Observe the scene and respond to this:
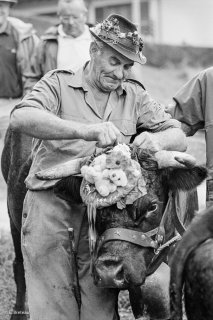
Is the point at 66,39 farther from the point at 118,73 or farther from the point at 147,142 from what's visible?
the point at 147,142

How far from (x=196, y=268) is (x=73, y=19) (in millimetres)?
7099

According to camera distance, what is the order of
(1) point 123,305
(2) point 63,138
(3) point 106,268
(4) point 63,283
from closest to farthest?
1. (3) point 106,268
2. (2) point 63,138
3. (4) point 63,283
4. (1) point 123,305

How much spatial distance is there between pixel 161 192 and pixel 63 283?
92cm

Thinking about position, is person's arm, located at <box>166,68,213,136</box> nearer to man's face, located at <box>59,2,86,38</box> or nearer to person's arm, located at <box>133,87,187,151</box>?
person's arm, located at <box>133,87,187,151</box>

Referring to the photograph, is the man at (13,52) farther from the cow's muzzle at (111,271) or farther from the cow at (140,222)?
the cow's muzzle at (111,271)

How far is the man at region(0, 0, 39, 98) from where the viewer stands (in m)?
11.3

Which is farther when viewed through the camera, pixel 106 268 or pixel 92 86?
pixel 92 86

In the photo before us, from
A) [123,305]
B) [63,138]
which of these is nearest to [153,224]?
[63,138]

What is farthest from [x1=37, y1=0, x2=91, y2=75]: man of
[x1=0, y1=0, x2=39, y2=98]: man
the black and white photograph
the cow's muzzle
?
the cow's muzzle

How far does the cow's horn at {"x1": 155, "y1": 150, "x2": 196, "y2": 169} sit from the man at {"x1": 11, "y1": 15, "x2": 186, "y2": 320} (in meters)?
0.27

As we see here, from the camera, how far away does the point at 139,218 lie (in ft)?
17.0

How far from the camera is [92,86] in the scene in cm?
571

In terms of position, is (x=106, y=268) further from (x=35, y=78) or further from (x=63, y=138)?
(x=35, y=78)

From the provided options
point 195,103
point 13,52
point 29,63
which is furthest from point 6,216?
point 195,103
